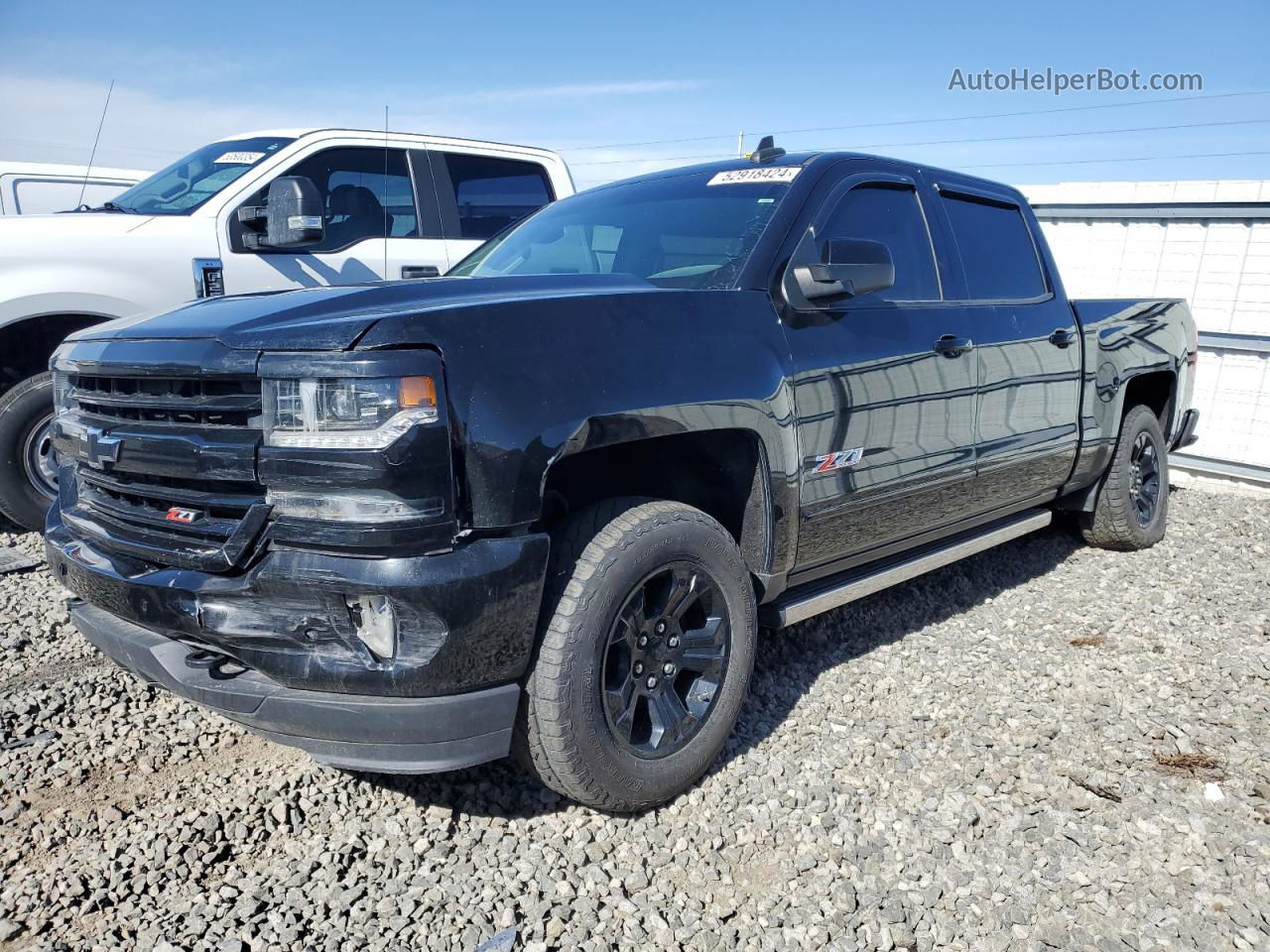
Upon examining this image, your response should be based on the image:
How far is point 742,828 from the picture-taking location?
273cm

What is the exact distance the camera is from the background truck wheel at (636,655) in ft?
7.98

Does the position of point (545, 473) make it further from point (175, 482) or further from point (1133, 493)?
point (1133, 493)

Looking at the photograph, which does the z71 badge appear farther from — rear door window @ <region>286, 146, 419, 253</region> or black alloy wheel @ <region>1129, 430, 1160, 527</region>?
rear door window @ <region>286, 146, 419, 253</region>

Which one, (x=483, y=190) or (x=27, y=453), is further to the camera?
(x=483, y=190)

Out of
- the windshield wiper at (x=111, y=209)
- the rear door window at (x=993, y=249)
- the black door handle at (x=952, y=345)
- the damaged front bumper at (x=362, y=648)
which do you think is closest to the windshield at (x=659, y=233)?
the black door handle at (x=952, y=345)

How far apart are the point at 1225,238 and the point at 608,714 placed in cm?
800

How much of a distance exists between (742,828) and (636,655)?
1.92 ft

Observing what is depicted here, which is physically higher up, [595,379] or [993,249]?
[993,249]

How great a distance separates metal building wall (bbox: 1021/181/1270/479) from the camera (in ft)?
26.2

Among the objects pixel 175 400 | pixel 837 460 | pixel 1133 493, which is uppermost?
pixel 175 400

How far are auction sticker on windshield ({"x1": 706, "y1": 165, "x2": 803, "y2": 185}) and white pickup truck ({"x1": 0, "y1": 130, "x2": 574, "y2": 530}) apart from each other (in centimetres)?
162

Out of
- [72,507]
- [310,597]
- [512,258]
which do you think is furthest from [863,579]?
[72,507]

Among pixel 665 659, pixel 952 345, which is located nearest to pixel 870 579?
pixel 952 345

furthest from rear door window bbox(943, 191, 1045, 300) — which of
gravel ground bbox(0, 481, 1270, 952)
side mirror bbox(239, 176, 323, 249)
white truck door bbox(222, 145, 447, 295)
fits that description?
white truck door bbox(222, 145, 447, 295)
